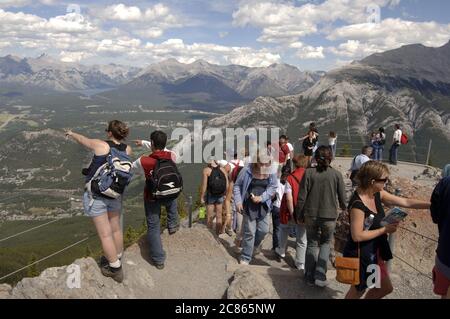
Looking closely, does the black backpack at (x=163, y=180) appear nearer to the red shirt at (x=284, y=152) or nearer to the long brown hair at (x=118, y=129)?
the long brown hair at (x=118, y=129)

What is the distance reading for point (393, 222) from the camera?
174 inches

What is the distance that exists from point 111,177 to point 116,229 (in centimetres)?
96

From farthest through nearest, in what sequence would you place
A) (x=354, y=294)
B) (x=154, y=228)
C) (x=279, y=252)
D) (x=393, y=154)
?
(x=393, y=154), (x=279, y=252), (x=154, y=228), (x=354, y=294)

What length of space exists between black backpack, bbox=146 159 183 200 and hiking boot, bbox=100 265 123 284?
128 cm

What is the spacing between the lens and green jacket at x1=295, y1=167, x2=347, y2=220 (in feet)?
18.8

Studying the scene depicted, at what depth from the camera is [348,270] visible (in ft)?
15.1

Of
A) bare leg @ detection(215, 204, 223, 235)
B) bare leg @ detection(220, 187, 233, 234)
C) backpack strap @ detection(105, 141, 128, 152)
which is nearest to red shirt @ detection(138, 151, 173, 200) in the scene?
backpack strap @ detection(105, 141, 128, 152)

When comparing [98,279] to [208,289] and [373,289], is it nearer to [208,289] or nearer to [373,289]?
[208,289]

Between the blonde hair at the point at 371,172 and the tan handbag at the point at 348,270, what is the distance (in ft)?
3.02

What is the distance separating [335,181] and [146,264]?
374cm

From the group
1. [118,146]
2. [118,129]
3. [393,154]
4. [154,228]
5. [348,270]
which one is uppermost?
[118,129]

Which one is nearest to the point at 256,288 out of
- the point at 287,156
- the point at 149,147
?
the point at 149,147

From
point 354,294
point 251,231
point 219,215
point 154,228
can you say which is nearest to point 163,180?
point 154,228

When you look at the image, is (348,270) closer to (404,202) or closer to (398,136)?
(404,202)
